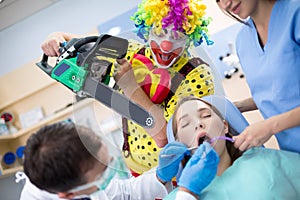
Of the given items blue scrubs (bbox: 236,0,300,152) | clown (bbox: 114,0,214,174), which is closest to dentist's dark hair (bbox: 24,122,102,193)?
clown (bbox: 114,0,214,174)

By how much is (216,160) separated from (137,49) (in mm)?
288

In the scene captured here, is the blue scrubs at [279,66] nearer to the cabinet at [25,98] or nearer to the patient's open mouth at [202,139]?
the patient's open mouth at [202,139]

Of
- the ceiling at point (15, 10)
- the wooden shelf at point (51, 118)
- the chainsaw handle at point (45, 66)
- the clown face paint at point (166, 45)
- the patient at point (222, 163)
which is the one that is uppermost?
the ceiling at point (15, 10)

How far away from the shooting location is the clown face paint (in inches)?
30.7

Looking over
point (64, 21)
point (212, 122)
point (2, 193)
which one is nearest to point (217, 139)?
point (212, 122)

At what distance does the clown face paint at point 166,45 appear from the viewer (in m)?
0.78

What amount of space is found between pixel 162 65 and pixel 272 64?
0.25 meters

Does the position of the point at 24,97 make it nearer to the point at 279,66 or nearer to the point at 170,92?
the point at 170,92

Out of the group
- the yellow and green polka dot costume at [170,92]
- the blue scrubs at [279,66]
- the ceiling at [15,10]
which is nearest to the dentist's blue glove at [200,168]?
the yellow and green polka dot costume at [170,92]

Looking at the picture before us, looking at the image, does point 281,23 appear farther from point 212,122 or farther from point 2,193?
point 2,193

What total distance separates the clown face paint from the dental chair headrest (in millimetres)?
126

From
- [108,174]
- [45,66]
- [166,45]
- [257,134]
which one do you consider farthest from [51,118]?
[257,134]

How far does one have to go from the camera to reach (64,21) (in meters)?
1.29

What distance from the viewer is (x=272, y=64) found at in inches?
33.1
